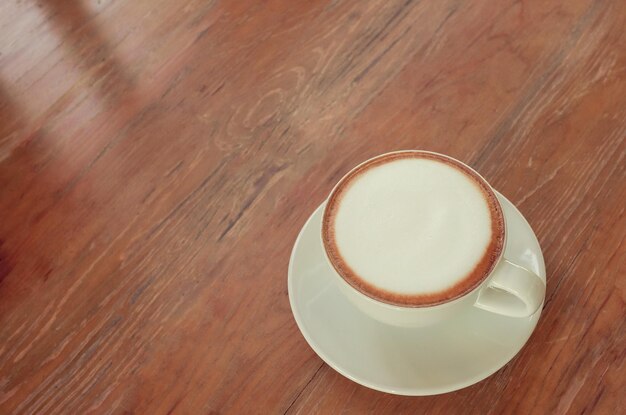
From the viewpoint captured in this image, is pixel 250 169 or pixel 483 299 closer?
pixel 483 299

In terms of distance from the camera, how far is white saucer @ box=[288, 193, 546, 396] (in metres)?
0.50

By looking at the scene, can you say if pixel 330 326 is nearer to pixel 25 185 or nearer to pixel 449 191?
pixel 449 191

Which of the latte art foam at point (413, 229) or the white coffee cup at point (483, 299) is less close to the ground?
the latte art foam at point (413, 229)

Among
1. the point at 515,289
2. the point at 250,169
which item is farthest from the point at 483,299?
the point at 250,169

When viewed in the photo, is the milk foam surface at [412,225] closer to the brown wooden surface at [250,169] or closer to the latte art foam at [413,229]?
the latte art foam at [413,229]

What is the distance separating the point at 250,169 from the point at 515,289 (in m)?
0.30

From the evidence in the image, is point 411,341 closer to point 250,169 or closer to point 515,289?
point 515,289

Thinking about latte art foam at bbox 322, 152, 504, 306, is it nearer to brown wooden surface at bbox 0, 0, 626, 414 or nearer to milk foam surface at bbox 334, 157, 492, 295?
milk foam surface at bbox 334, 157, 492, 295

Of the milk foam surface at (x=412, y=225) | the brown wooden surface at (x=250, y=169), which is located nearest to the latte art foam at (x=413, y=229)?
the milk foam surface at (x=412, y=225)

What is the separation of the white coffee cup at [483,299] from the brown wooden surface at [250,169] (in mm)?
62

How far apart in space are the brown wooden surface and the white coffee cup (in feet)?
0.20

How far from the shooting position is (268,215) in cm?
62

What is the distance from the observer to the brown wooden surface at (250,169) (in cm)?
54

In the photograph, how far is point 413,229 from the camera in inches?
19.2
